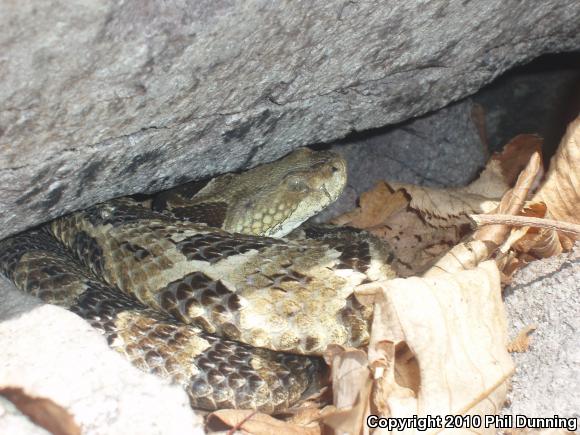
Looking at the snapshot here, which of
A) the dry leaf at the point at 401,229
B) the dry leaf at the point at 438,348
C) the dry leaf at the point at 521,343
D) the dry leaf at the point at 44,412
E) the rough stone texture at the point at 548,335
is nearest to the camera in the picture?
the dry leaf at the point at 44,412

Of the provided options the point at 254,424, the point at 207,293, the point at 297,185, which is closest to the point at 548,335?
the point at 254,424

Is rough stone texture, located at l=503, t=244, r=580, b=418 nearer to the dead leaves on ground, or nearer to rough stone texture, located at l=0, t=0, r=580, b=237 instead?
the dead leaves on ground

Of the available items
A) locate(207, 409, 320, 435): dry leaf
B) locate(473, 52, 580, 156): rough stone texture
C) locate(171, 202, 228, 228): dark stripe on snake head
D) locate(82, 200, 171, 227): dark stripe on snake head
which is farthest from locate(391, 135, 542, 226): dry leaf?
locate(207, 409, 320, 435): dry leaf

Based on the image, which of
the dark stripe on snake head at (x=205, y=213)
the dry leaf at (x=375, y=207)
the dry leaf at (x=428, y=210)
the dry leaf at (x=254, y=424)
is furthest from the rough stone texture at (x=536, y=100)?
the dry leaf at (x=254, y=424)

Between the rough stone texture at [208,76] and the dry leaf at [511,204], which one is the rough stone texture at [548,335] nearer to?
the dry leaf at [511,204]

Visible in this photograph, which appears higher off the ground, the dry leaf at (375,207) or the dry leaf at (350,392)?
the dry leaf at (350,392)

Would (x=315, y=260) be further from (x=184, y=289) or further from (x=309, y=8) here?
(x=309, y=8)
